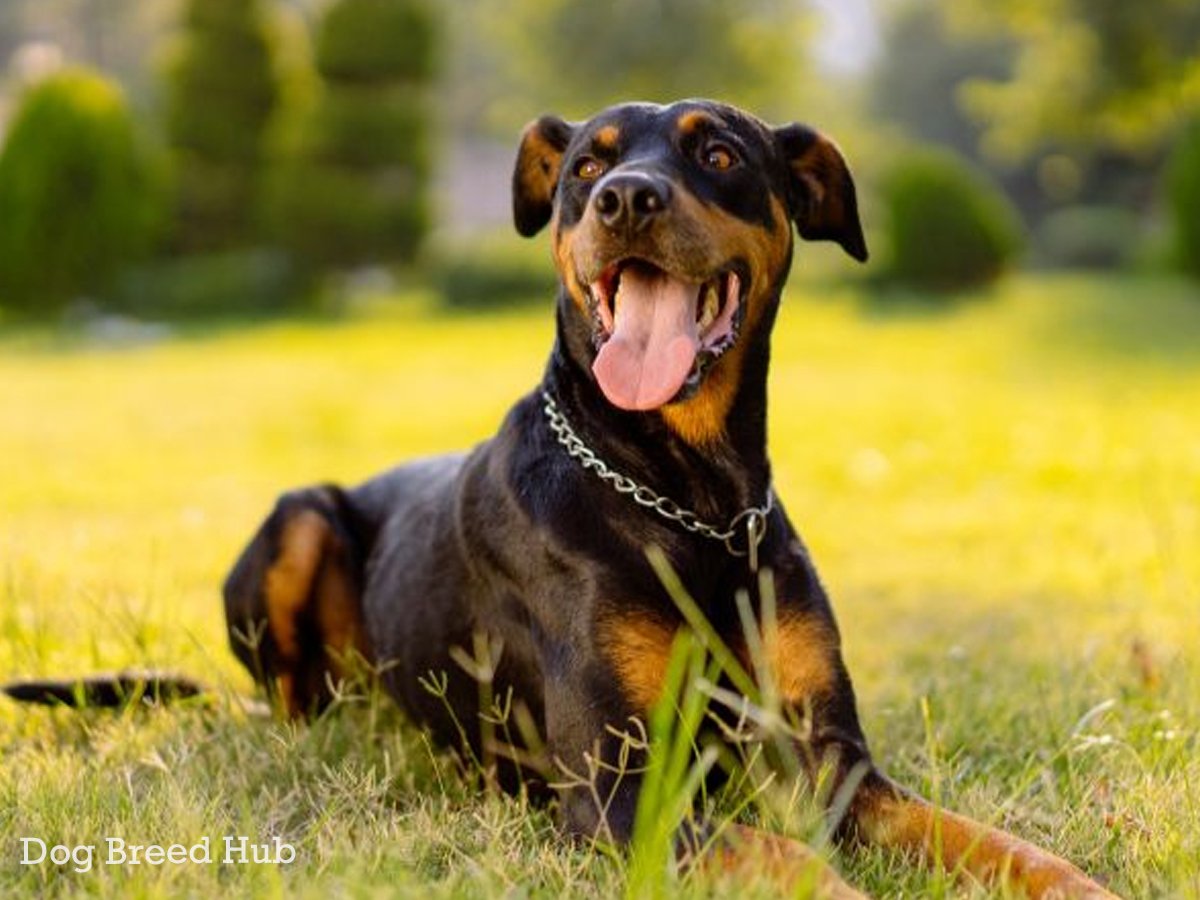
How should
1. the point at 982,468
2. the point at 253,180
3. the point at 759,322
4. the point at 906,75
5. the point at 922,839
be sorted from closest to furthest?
the point at 922,839
the point at 759,322
the point at 982,468
the point at 253,180
the point at 906,75

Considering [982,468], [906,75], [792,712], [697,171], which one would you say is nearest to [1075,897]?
[792,712]

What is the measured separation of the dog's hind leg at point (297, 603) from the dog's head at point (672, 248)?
1.22 meters

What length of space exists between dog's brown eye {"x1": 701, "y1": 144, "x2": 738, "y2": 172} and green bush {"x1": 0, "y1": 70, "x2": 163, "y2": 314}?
2033 centimetres

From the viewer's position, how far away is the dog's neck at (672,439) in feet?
11.4

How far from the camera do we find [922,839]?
10.1 ft

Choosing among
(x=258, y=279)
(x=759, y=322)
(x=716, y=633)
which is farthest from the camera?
(x=258, y=279)

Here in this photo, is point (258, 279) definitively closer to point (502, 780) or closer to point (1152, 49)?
point (1152, 49)

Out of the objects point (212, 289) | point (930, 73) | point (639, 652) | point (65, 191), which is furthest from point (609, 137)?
point (930, 73)

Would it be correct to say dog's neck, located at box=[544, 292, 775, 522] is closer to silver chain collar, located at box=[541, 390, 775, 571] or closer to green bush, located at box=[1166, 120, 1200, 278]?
silver chain collar, located at box=[541, 390, 775, 571]

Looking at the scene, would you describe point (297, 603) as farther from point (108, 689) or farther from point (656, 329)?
point (656, 329)

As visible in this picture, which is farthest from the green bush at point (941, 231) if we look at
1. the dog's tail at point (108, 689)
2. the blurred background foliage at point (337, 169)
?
the dog's tail at point (108, 689)

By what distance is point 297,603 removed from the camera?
4.41 m

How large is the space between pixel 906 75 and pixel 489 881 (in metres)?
44.4

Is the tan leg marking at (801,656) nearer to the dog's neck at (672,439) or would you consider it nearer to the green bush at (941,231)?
the dog's neck at (672,439)
